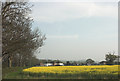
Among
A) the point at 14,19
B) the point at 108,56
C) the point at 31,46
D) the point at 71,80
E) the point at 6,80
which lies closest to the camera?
the point at 71,80

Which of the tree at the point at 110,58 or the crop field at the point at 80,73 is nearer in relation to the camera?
the crop field at the point at 80,73

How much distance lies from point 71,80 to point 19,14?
12.2 metres

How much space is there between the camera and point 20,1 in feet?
77.3

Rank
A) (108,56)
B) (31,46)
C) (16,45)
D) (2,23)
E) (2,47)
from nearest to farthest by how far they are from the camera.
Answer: (2,23) < (2,47) < (16,45) < (31,46) < (108,56)

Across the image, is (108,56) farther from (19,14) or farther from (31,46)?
(19,14)

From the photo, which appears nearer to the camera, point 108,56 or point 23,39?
point 23,39

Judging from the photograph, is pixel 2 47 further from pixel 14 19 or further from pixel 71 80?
pixel 71 80

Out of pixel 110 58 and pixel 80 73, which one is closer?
pixel 80 73

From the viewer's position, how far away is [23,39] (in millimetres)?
25641

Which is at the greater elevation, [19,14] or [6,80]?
[19,14]

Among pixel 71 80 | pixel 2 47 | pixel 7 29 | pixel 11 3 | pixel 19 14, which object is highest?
pixel 11 3

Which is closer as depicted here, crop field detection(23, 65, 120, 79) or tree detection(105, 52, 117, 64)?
crop field detection(23, 65, 120, 79)

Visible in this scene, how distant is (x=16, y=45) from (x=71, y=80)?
48.6ft

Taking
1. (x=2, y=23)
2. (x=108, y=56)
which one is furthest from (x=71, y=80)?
(x=108, y=56)
